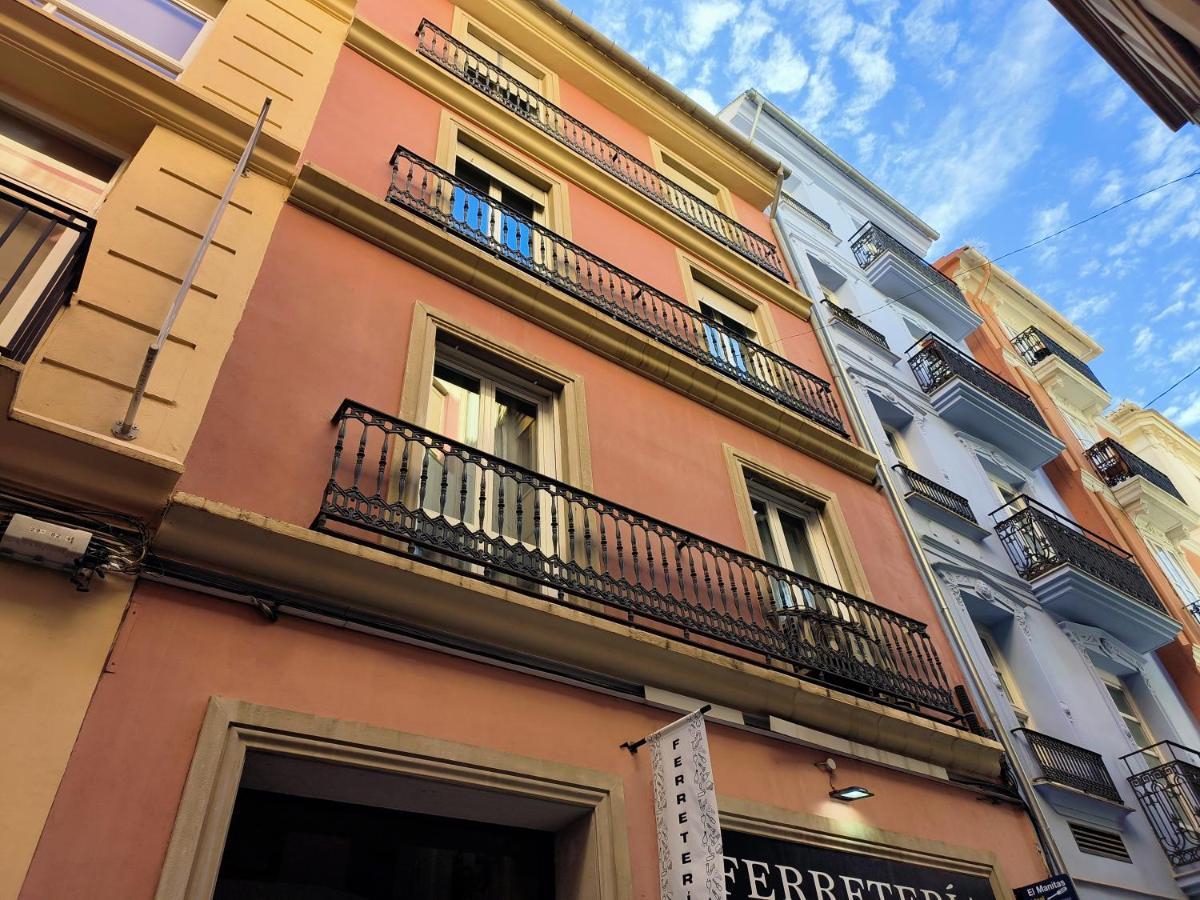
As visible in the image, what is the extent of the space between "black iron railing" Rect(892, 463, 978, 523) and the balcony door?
20.3 ft

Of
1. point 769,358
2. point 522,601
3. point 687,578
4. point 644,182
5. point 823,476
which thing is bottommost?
point 522,601

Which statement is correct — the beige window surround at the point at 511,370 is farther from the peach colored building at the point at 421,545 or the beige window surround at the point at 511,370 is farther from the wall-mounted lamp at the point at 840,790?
the wall-mounted lamp at the point at 840,790

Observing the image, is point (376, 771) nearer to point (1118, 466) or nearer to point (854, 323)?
point (854, 323)

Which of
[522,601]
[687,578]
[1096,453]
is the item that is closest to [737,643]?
[687,578]

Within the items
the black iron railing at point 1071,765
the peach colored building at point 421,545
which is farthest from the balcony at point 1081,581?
the peach colored building at point 421,545

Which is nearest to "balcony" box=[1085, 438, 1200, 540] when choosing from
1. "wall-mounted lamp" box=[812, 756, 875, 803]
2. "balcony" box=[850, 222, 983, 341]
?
"balcony" box=[850, 222, 983, 341]

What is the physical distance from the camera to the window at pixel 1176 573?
58.6 ft

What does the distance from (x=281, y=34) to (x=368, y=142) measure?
1221 millimetres

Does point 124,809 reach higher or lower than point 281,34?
lower

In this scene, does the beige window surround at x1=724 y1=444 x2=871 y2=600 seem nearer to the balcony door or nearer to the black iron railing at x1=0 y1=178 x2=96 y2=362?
the balcony door

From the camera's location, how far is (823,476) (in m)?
9.92

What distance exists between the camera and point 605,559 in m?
6.50

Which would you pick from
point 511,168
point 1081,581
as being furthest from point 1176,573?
point 511,168

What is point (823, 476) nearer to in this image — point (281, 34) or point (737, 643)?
point (737, 643)
